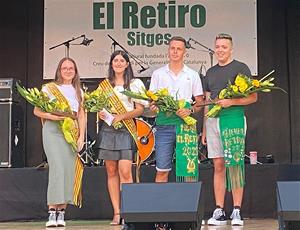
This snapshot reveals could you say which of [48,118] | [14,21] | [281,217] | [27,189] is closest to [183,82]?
[48,118]

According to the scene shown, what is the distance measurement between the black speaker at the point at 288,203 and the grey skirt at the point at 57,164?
1778mm

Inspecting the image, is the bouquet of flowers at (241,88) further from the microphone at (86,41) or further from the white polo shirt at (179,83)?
the microphone at (86,41)

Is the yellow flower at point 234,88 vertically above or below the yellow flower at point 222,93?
above

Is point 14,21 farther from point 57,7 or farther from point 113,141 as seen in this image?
point 113,141

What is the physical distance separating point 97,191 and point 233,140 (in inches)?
66.3

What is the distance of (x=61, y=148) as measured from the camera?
4.67 m

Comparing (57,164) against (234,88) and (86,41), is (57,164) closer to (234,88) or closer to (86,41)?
(234,88)

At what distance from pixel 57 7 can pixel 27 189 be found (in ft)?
7.19

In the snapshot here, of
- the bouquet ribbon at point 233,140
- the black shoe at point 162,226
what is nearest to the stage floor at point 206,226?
the bouquet ribbon at point 233,140

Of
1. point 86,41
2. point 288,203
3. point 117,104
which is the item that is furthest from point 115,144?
point 86,41

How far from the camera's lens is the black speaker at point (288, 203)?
3.35 m

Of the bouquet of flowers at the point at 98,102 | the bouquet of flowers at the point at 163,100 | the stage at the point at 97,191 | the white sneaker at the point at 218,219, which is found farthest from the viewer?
the stage at the point at 97,191

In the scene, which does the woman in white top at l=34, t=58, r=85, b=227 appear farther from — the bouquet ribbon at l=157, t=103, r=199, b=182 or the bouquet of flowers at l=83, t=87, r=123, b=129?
the bouquet ribbon at l=157, t=103, r=199, b=182

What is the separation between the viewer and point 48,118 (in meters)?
4.63
